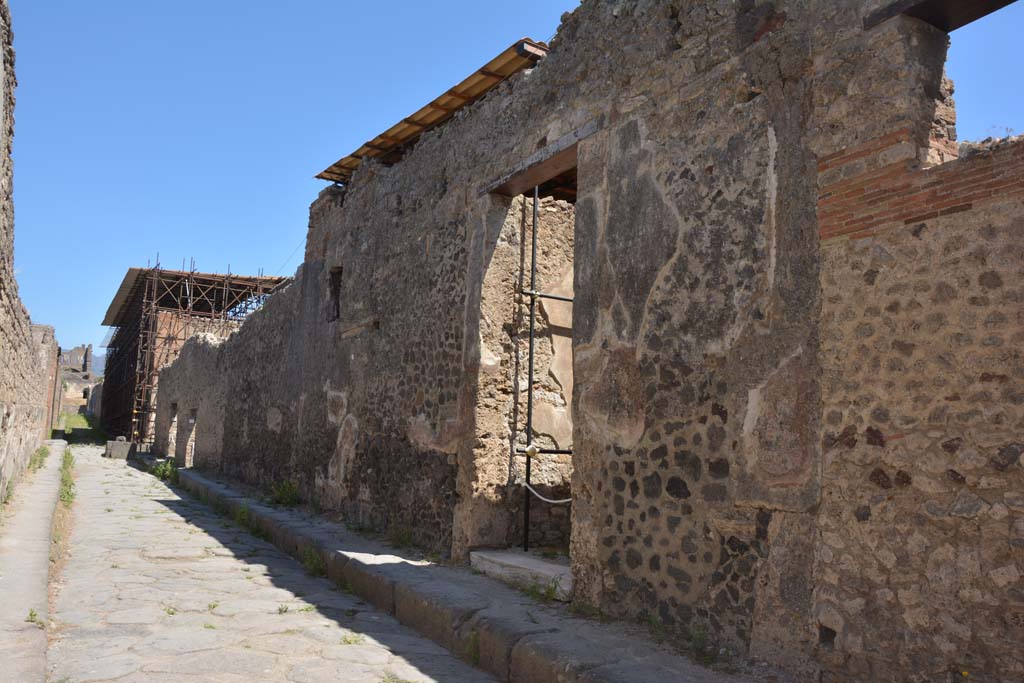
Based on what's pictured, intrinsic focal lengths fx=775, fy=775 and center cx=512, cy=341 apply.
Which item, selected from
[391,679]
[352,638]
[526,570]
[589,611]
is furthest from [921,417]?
[352,638]

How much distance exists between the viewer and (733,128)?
12.2 feet

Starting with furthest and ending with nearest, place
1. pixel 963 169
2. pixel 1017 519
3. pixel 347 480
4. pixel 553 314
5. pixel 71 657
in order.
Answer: pixel 347 480
pixel 553 314
pixel 71 657
pixel 963 169
pixel 1017 519

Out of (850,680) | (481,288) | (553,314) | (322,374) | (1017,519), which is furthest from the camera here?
(322,374)

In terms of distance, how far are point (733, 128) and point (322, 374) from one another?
6.11 m

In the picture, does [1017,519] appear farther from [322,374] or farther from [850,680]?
[322,374]

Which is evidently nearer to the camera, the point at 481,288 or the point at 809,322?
the point at 809,322

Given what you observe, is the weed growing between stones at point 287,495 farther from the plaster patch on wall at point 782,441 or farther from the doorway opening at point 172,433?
the doorway opening at point 172,433

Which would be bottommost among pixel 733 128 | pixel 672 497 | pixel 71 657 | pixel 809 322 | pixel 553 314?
pixel 71 657

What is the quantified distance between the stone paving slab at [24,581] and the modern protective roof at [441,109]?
4.30 metres

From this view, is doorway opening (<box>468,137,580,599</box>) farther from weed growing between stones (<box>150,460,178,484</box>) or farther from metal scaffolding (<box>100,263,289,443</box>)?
metal scaffolding (<box>100,263,289,443</box>)

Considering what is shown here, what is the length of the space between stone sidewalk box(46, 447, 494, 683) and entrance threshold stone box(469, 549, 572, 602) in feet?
2.40

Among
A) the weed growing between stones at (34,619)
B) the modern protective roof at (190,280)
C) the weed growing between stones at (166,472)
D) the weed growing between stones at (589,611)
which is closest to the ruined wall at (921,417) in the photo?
the weed growing between stones at (589,611)

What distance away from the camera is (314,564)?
6.14 metres

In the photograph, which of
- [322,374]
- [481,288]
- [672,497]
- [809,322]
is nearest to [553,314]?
[481,288]
